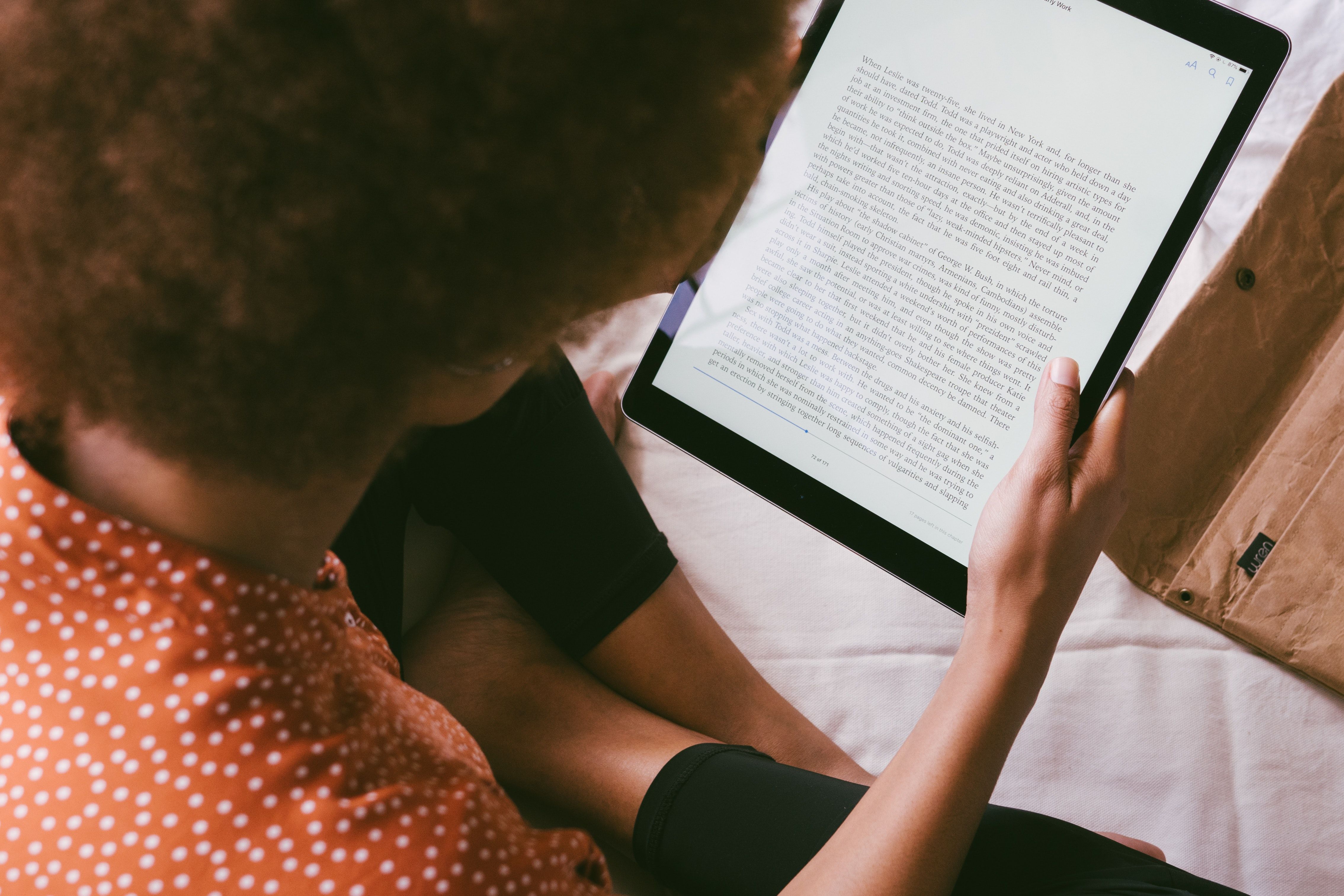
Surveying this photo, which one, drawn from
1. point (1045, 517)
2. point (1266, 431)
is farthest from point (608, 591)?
point (1266, 431)

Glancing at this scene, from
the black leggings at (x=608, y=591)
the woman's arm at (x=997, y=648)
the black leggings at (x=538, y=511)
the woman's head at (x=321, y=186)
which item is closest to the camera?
the woman's head at (x=321, y=186)

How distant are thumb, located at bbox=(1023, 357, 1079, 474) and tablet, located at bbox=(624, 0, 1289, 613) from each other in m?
0.02

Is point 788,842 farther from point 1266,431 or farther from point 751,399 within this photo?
point 1266,431

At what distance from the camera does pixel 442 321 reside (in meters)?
0.31

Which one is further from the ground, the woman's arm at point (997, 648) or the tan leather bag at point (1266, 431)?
the tan leather bag at point (1266, 431)

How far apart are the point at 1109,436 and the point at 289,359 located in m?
0.48

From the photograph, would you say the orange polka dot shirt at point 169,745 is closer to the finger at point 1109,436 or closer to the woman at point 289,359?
the woman at point 289,359

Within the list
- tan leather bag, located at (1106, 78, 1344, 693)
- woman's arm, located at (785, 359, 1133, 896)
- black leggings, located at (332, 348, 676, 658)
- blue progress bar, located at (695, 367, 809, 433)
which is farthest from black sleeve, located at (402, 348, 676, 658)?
tan leather bag, located at (1106, 78, 1344, 693)

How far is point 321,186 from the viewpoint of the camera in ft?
0.87

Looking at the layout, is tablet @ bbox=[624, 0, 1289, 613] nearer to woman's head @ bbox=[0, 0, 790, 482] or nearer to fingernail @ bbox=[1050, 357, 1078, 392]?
fingernail @ bbox=[1050, 357, 1078, 392]

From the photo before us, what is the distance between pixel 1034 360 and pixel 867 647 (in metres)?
0.36

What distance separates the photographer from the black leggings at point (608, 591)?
1.93 ft

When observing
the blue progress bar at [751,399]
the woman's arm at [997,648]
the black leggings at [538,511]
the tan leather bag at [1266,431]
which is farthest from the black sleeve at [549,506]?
the tan leather bag at [1266,431]

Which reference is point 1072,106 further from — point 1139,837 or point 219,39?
point 1139,837
